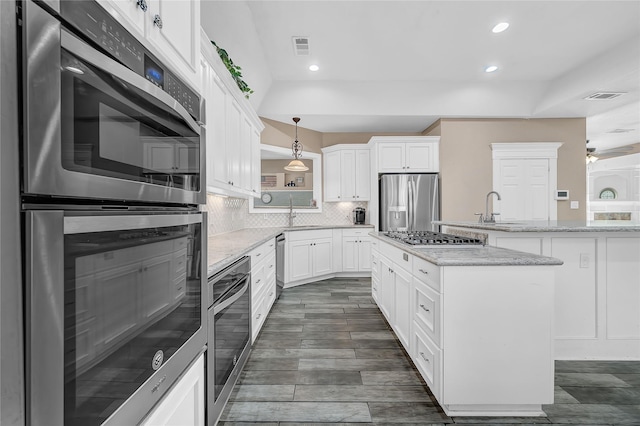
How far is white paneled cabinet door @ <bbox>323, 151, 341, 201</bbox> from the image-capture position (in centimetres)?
583

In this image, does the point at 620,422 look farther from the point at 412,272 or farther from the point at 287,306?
the point at 287,306

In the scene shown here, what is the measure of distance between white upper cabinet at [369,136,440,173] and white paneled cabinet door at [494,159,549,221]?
1186mm

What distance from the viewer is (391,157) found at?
17.7 ft

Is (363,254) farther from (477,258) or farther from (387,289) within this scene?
(477,258)

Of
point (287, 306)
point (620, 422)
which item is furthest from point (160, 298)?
point (287, 306)

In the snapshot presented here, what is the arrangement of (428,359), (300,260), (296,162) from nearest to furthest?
(428,359), (300,260), (296,162)

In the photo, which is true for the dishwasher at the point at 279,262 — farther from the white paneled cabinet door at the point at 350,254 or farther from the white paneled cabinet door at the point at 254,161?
the white paneled cabinet door at the point at 350,254

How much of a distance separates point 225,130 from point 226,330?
5.37 ft

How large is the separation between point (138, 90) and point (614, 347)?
3.51m

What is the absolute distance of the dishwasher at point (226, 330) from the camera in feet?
4.70

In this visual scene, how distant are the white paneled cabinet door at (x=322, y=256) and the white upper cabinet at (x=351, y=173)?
39.0 inches

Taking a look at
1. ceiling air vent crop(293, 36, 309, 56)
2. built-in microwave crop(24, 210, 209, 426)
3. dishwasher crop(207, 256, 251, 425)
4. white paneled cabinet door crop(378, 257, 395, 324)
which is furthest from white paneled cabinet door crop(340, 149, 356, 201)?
built-in microwave crop(24, 210, 209, 426)

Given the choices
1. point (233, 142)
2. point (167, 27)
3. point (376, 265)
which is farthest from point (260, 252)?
point (167, 27)

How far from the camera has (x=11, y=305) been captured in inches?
18.7
